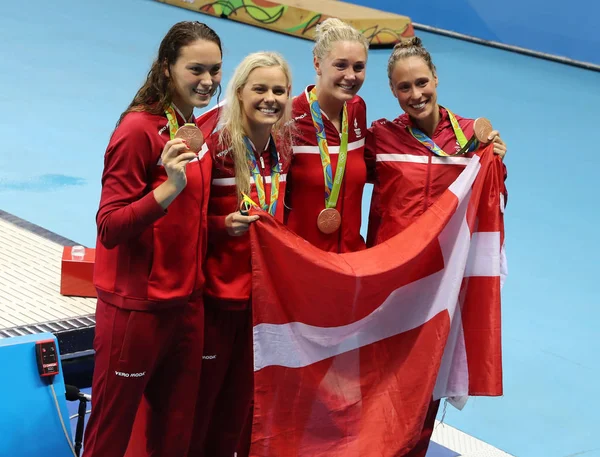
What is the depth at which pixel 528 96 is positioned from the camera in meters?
11.6

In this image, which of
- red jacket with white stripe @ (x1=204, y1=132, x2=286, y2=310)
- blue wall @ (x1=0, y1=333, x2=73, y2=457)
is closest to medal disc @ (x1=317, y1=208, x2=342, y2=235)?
red jacket with white stripe @ (x1=204, y1=132, x2=286, y2=310)

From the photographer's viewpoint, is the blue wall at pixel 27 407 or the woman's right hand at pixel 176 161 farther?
the blue wall at pixel 27 407

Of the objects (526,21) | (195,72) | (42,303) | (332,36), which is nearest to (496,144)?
(332,36)

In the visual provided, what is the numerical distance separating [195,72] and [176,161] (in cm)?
38

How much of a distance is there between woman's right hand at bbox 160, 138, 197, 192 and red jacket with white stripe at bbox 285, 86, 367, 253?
2.63 ft

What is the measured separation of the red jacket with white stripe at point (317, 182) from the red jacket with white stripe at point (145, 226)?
1.76ft

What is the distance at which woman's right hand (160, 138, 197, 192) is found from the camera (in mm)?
3137

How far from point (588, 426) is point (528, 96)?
A: 7072 millimetres

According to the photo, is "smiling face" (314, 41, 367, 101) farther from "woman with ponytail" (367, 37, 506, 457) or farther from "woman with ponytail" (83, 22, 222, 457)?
"woman with ponytail" (83, 22, 222, 457)

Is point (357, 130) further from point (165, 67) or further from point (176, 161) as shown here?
point (176, 161)

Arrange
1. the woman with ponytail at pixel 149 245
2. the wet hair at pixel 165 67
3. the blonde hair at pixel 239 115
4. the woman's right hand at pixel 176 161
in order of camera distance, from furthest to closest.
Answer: the blonde hair at pixel 239 115
the wet hair at pixel 165 67
the woman with ponytail at pixel 149 245
the woman's right hand at pixel 176 161

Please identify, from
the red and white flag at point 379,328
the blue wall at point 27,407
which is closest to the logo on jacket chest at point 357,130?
the red and white flag at point 379,328

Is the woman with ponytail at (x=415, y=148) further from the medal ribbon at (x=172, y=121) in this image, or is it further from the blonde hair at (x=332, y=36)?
the medal ribbon at (x=172, y=121)

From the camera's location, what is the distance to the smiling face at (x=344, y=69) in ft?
12.6
